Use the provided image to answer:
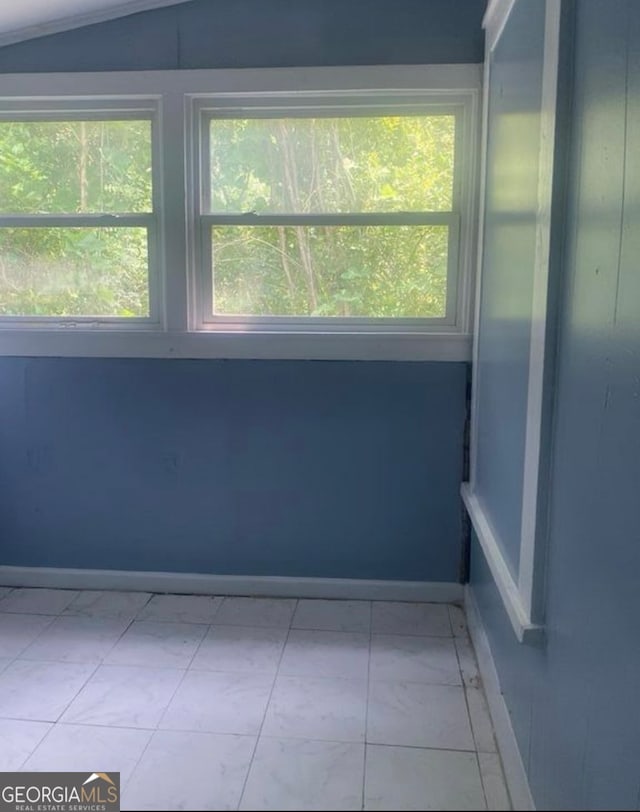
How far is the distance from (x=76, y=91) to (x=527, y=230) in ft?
6.22

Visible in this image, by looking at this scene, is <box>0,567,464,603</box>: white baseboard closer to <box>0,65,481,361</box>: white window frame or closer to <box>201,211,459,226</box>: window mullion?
<box>0,65,481,361</box>: white window frame

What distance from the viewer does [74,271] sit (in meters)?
2.57

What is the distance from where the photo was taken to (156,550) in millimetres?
2639

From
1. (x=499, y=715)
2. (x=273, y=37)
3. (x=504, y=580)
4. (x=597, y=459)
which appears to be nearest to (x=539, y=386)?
(x=597, y=459)

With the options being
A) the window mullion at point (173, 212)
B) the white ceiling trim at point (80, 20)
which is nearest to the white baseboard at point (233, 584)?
the window mullion at point (173, 212)

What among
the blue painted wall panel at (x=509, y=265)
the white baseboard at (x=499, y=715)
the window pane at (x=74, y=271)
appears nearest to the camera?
the white baseboard at (x=499, y=715)

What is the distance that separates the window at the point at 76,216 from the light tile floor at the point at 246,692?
1246 mm

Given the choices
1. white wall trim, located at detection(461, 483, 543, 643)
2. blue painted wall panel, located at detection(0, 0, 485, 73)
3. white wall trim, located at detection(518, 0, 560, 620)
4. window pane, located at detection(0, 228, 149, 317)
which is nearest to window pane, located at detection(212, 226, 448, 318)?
window pane, located at detection(0, 228, 149, 317)

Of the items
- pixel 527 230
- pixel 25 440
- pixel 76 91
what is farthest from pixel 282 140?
pixel 25 440

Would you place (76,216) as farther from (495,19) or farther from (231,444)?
(495,19)

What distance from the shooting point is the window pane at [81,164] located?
248 centimetres

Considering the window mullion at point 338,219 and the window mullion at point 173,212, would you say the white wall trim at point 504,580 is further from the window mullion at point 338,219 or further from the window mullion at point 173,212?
the window mullion at point 173,212

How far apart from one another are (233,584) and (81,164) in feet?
6.10

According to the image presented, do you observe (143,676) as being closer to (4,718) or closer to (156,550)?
(4,718)
